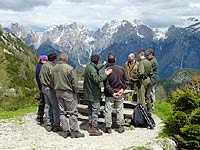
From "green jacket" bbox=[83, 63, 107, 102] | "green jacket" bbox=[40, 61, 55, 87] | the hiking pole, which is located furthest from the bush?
"green jacket" bbox=[40, 61, 55, 87]

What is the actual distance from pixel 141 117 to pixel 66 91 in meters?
3.71

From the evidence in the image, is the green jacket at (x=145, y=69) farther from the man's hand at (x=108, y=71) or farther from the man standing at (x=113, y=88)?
the man's hand at (x=108, y=71)

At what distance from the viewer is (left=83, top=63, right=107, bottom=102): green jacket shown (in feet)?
42.1

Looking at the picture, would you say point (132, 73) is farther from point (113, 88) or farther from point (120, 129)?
point (120, 129)

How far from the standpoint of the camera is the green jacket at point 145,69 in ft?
50.9

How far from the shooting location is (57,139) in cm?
1268

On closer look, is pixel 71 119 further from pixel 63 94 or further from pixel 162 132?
pixel 162 132

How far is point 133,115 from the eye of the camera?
14.7 m

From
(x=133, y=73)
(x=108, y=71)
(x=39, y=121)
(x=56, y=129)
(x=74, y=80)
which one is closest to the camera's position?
(x=74, y=80)

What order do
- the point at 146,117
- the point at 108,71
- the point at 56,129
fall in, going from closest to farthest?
the point at 108,71, the point at 56,129, the point at 146,117

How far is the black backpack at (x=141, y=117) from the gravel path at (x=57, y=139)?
11.8 inches

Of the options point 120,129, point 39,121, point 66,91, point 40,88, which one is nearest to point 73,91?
point 66,91

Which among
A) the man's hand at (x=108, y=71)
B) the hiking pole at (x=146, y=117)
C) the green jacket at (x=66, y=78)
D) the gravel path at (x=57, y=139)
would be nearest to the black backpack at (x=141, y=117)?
the hiking pole at (x=146, y=117)

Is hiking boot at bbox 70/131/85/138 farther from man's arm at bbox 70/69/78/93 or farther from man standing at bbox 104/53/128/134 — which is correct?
man's arm at bbox 70/69/78/93
